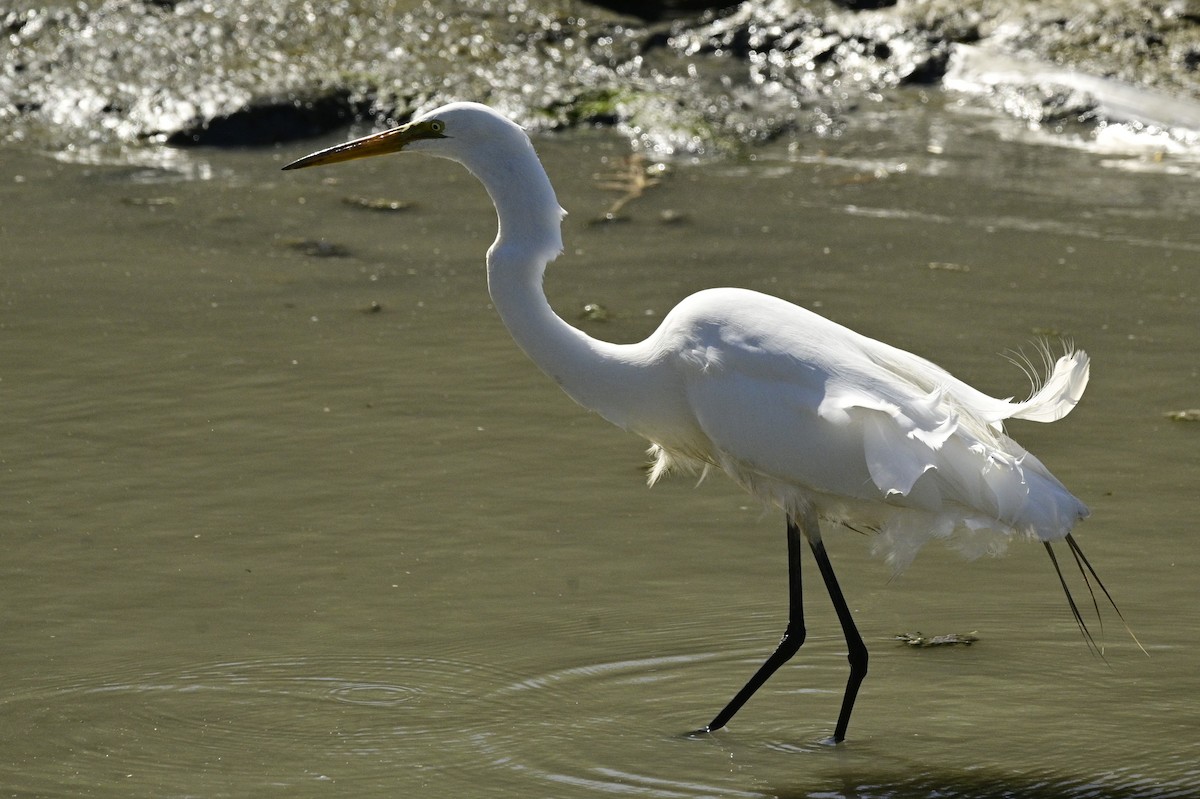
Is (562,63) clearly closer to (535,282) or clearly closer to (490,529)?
(490,529)

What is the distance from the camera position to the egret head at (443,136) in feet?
12.4

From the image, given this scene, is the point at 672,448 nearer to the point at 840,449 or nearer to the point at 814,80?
the point at 840,449

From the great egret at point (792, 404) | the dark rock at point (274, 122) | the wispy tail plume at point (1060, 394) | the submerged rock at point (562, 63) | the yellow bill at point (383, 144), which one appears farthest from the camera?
the submerged rock at point (562, 63)

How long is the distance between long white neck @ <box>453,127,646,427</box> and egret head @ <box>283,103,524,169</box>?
0.04 meters

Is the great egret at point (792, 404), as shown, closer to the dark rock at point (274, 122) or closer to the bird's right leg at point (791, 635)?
the bird's right leg at point (791, 635)

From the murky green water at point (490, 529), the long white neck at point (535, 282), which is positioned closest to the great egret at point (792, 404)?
the long white neck at point (535, 282)

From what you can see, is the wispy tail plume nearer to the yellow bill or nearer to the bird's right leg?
the bird's right leg

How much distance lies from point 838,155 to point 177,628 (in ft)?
19.5

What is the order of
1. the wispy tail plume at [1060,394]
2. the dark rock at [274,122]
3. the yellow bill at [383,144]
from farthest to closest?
1. the dark rock at [274,122]
2. the yellow bill at [383,144]
3. the wispy tail plume at [1060,394]

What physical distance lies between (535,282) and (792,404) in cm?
71

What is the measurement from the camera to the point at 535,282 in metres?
3.82

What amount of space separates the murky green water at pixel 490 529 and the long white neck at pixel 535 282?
0.73 meters

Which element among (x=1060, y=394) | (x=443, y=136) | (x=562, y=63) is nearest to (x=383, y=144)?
(x=443, y=136)

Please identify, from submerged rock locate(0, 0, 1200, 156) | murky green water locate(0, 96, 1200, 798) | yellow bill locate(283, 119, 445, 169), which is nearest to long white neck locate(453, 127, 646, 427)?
yellow bill locate(283, 119, 445, 169)
